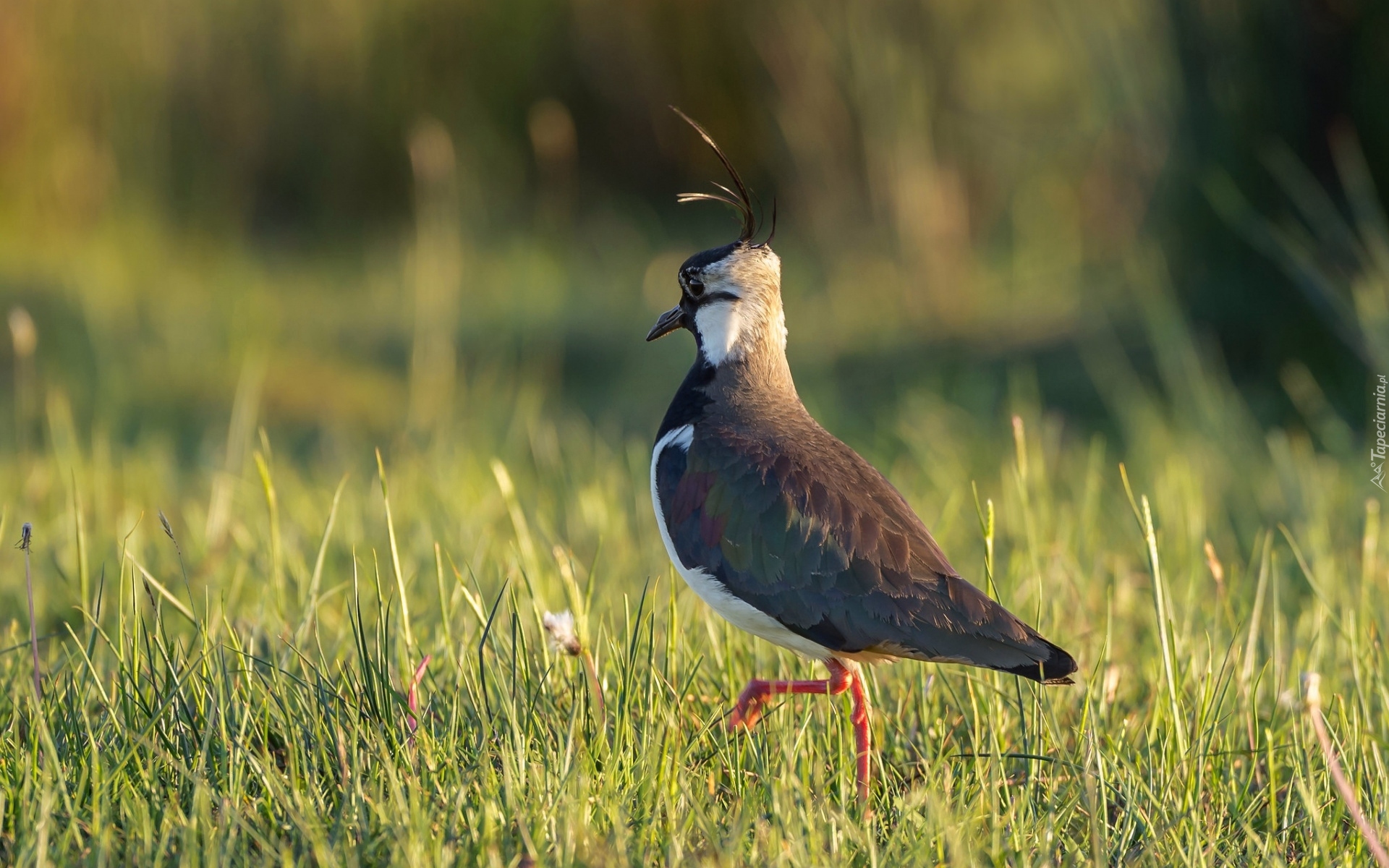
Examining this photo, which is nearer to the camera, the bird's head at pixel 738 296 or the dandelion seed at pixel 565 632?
the dandelion seed at pixel 565 632

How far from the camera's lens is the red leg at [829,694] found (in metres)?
2.29

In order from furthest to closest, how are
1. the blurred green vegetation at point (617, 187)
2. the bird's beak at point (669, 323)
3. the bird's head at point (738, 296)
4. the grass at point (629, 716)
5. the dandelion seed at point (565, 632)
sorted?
the blurred green vegetation at point (617, 187) → the bird's beak at point (669, 323) → the bird's head at point (738, 296) → the dandelion seed at point (565, 632) → the grass at point (629, 716)

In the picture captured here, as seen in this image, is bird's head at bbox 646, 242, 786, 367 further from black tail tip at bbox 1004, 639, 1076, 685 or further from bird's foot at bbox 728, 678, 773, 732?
black tail tip at bbox 1004, 639, 1076, 685

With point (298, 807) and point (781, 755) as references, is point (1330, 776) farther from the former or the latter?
point (298, 807)

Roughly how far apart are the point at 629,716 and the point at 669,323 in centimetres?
98

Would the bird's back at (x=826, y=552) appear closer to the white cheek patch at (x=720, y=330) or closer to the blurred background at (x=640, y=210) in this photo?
the white cheek patch at (x=720, y=330)

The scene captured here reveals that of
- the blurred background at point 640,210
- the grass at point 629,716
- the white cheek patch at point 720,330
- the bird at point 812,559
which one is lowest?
the grass at point 629,716

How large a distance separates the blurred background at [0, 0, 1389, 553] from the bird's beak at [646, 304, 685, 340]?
1.30 metres

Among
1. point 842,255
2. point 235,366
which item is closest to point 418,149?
point 235,366

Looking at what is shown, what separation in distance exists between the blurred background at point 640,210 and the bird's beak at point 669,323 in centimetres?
130

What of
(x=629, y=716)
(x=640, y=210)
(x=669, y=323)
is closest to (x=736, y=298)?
(x=669, y=323)

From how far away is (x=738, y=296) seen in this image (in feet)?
9.08

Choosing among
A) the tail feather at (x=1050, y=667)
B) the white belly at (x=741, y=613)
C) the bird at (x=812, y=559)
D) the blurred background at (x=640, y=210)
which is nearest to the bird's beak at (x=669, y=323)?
the bird at (x=812, y=559)

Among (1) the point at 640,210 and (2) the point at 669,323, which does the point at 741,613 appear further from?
(1) the point at 640,210
